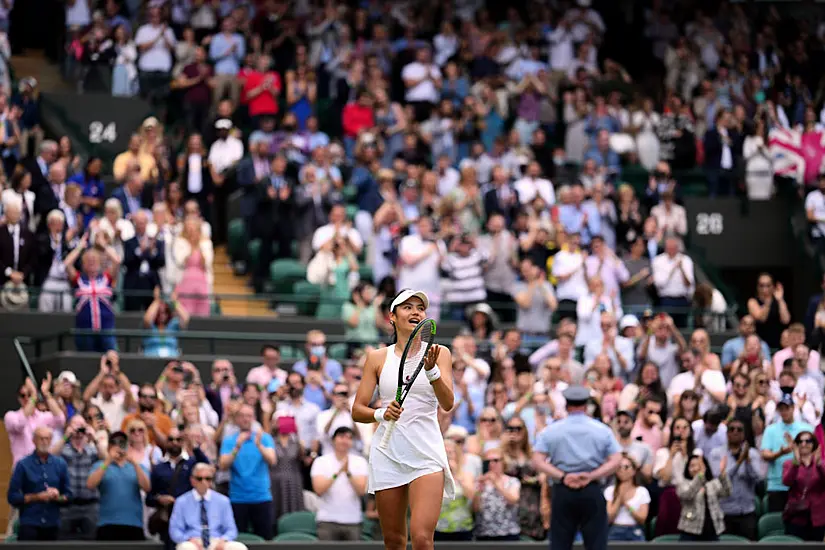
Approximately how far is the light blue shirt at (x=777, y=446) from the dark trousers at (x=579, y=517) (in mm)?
3560

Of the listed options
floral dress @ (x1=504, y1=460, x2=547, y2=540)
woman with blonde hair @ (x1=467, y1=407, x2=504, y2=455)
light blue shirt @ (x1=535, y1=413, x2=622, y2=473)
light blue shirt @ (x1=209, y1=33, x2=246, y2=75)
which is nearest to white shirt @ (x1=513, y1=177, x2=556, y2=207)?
light blue shirt @ (x1=209, y1=33, x2=246, y2=75)

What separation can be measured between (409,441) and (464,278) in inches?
408

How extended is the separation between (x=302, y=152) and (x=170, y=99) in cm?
232

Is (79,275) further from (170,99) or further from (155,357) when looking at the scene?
(170,99)

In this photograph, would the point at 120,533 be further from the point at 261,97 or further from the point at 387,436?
the point at 261,97

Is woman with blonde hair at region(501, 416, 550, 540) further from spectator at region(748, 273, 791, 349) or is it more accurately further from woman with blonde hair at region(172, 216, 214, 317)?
spectator at region(748, 273, 791, 349)

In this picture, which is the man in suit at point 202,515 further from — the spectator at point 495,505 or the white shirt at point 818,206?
the white shirt at point 818,206

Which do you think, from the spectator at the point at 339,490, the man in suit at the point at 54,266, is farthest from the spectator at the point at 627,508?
the man in suit at the point at 54,266

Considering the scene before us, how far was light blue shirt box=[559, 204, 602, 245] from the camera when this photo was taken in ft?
74.5

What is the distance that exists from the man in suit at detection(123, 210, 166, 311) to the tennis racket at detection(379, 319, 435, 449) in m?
9.70

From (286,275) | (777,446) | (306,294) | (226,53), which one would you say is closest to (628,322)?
(777,446)

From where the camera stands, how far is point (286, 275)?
72.7 feet

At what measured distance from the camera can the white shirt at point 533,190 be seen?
23.1 m

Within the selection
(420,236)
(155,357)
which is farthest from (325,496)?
(420,236)
